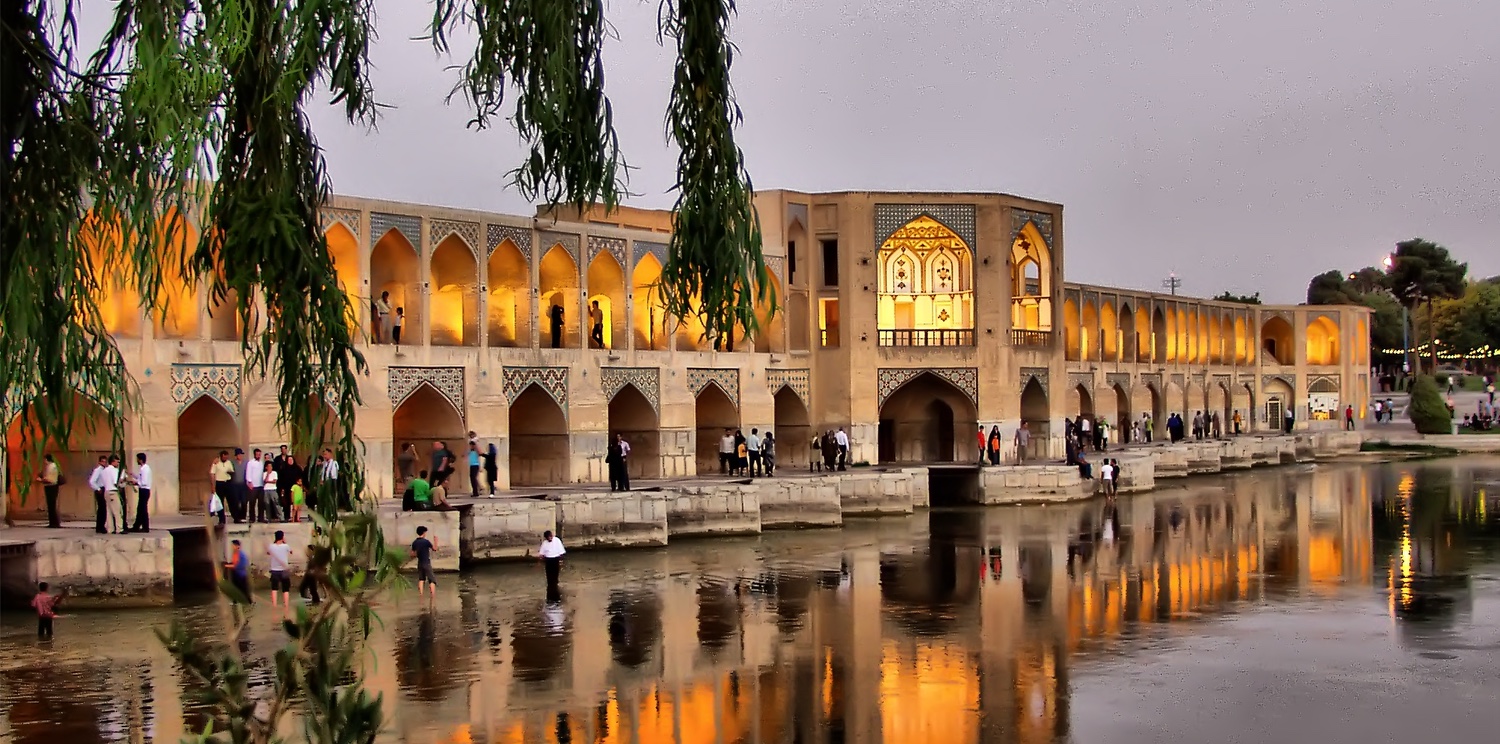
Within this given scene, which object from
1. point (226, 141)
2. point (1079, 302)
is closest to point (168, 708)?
point (226, 141)

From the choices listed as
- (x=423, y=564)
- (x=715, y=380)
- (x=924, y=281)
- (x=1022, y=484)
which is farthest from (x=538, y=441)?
(x=924, y=281)

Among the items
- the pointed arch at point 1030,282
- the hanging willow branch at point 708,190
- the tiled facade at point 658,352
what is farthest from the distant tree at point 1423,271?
the hanging willow branch at point 708,190

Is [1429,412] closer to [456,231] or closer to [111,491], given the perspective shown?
[456,231]

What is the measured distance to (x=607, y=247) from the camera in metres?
24.7

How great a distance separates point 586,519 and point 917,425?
12231 mm

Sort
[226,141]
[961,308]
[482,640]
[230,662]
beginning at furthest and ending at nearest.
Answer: [961,308], [482,640], [226,141], [230,662]

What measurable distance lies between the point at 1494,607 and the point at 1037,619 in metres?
4.65

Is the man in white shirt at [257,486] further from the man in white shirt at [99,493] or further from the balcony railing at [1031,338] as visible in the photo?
the balcony railing at [1031,338]

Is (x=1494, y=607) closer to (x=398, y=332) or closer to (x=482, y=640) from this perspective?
(x=482, y=640)

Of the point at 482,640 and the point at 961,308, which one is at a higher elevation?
the point at 961,308

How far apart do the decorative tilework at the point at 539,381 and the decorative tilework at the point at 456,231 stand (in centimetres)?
186

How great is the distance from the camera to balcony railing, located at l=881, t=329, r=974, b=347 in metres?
29.5

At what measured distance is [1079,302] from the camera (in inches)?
1380

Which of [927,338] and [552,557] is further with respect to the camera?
[927,338]
